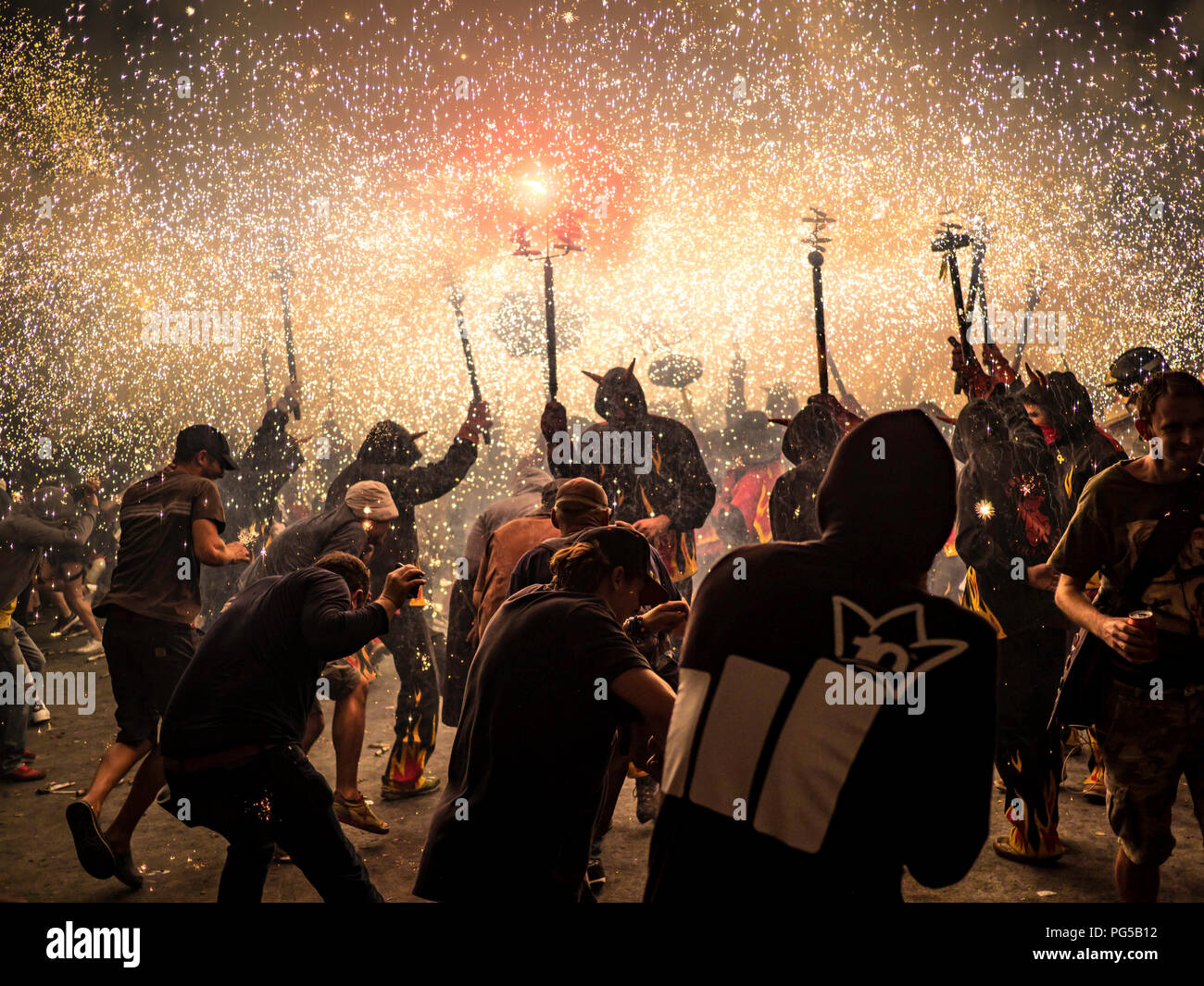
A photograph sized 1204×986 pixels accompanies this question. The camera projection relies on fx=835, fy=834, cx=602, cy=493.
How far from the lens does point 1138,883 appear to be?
2.40m

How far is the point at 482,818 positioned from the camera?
5.90 feet

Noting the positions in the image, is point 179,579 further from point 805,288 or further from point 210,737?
point 805,288

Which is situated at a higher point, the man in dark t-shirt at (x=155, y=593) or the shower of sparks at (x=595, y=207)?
the shower of sparks at (x=595, y=207)

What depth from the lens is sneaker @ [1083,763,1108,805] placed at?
167 inches

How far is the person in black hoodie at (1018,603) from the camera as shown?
11.3 feet

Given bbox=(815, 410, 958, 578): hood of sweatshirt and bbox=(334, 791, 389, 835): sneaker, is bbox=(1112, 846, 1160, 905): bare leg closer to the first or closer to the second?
bbox=(815, 410, 958, 578): hood of sweatshirt

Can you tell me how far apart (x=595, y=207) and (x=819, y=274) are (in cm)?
313

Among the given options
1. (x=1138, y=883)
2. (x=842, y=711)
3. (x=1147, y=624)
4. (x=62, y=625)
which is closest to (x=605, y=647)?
(x=842, y=711)

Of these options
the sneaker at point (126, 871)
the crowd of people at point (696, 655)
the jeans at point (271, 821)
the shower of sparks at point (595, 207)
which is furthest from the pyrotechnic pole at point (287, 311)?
the jeans at point (271, 821)

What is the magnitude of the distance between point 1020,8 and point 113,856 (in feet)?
27.5

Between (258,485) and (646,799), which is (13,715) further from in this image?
(646,799)

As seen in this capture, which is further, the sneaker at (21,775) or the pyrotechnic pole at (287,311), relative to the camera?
the pyrotechnic pole at (287,311)

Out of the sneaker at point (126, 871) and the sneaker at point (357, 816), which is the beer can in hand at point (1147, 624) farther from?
the sneaker at point (126, 871)
